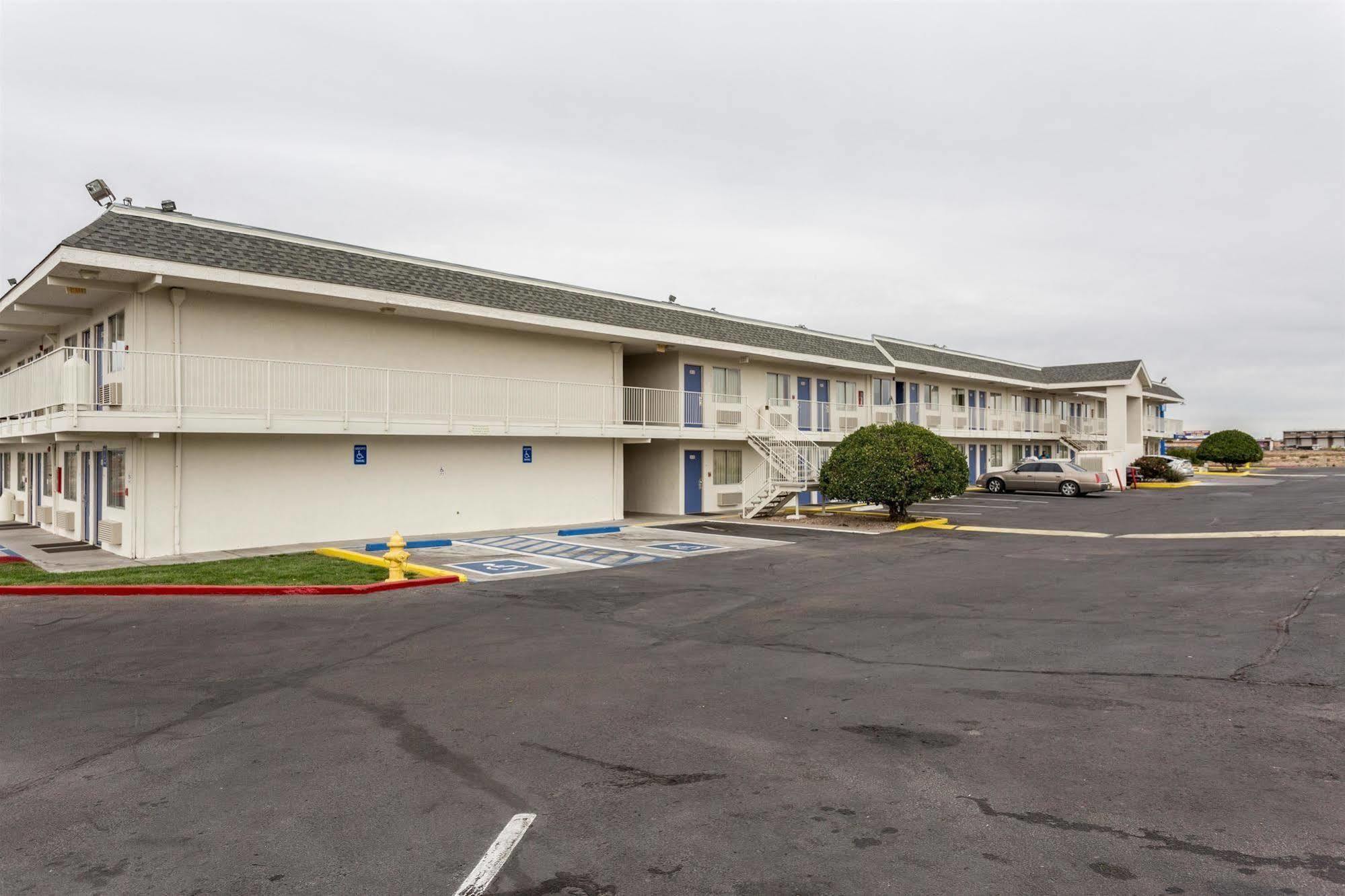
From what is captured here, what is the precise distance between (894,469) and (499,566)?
13.1m

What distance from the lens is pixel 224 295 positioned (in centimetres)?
1827

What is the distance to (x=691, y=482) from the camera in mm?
28375

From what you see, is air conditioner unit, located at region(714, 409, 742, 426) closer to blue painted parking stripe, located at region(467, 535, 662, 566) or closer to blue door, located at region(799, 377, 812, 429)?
blue door, located at region(799, 377, 812, 429)

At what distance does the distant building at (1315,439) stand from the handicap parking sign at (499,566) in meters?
138

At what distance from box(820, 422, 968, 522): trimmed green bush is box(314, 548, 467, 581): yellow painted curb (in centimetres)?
1376

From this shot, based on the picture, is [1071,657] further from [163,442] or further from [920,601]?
[163,442]

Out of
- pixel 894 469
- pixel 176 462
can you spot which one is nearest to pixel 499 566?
pixel 176 462

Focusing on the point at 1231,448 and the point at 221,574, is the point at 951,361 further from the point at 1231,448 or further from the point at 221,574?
the point at 1231,448

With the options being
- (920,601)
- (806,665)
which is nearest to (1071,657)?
(806,665)

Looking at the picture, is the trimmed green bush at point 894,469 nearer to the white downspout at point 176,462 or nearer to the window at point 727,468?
the window at point 727,468

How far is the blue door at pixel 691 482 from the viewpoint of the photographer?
2809 cm

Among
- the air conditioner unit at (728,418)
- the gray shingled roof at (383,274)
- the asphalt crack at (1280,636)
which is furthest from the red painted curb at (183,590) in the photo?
the air conditioner unit at (728,418)

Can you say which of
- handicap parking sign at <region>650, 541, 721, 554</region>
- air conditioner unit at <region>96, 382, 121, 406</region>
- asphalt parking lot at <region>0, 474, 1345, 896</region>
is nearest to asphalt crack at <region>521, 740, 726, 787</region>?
asphalt parking lot at <region>0, 474, 1345, 896</region>

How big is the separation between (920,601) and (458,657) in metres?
6.96
